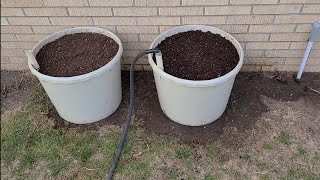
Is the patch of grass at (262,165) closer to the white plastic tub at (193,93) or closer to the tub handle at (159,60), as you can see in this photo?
the white plastic tub at (193,93)

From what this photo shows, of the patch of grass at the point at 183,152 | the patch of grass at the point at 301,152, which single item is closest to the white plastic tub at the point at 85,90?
the patch of grass at the point at 183,152

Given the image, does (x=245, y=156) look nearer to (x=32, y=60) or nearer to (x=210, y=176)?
(x=210, y=176)

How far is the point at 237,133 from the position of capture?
233 cm

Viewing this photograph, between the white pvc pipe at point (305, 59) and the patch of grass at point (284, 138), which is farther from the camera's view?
the white pvc pipe at point (305, 59)

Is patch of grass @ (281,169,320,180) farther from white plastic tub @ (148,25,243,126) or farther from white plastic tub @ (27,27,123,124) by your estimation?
white plastic tub @ (27,27,123,124)

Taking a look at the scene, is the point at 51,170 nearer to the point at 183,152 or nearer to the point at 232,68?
the point at 183,152

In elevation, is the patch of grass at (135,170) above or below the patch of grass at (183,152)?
below

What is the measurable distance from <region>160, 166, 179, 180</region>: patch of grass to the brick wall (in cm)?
102

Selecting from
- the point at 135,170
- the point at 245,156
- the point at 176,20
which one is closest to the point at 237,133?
the point at 245,156

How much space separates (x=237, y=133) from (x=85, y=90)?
3.73 feet

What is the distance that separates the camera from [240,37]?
250 cm

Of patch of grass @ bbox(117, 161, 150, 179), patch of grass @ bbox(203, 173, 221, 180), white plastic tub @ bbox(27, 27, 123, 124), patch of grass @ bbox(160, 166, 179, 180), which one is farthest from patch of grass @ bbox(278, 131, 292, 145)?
white plastic tub @ bbox(27, 27, 123, 124)

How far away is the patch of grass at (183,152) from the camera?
86.8 inches

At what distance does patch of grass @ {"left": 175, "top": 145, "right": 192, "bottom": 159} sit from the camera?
221cm
